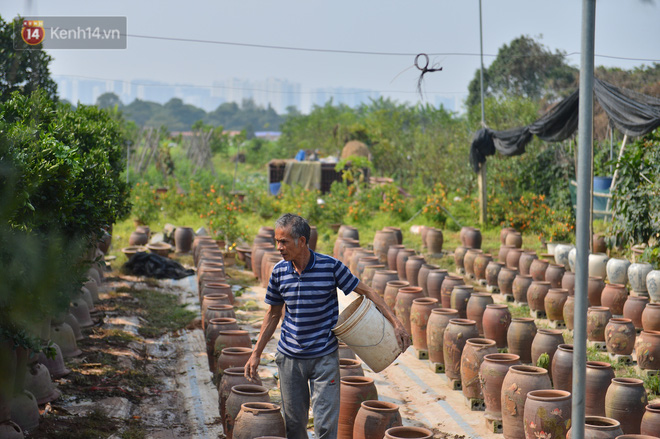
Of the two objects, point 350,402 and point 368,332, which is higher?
point 368,332

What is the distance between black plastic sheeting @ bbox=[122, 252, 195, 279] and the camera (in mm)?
13086

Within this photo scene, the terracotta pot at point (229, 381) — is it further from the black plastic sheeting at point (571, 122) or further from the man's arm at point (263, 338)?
the black plastic sheeting at point (571, 122)

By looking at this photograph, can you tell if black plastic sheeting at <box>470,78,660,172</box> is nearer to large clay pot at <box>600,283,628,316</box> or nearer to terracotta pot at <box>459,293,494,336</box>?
large clay pot at <box>600,283,628,316</box>

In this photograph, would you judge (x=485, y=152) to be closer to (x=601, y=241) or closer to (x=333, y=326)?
(x=601, y=241)

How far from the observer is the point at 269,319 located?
4320 millimetres

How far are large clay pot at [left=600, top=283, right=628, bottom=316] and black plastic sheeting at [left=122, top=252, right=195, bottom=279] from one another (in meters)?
7.30

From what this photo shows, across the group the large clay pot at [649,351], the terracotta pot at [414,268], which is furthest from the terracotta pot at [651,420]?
the terracotta pot at [414,268]

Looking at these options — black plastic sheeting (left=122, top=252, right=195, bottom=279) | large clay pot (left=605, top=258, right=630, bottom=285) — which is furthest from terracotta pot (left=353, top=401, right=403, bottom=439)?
black plastic sheeting (left=122, top=252, right=195, bottom=279)

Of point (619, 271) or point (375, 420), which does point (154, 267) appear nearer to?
point (619, 271)

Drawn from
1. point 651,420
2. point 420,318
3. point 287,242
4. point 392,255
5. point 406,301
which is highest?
point 287,242

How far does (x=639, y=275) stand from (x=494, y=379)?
4.99 m

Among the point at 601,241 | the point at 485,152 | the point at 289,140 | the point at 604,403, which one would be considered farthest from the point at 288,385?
the point at 289,140

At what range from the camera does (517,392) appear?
5.59 m

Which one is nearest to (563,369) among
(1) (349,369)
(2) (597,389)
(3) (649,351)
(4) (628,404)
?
(2) (597,389)
